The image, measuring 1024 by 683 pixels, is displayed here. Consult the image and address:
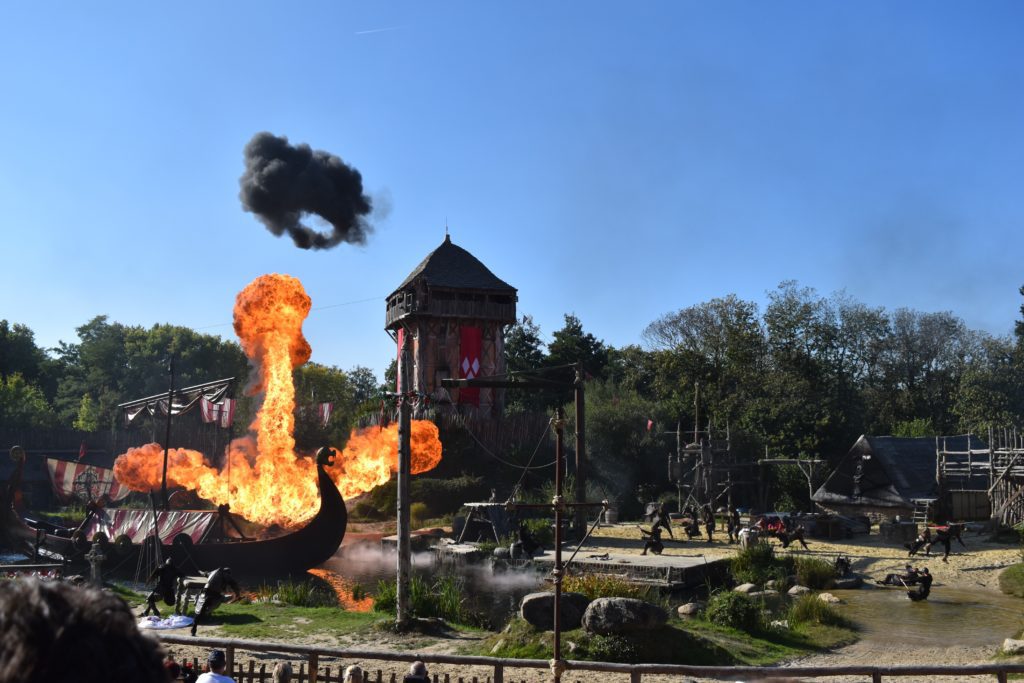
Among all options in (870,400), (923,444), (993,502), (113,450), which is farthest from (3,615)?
(870,400)

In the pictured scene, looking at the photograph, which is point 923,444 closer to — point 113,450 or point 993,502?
point 993,502

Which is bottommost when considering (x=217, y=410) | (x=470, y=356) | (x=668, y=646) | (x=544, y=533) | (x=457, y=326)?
(x=544, y=533)

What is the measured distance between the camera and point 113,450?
1964 inches

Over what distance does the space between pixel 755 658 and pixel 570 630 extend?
10.9 feet

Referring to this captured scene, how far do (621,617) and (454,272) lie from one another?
125 ft

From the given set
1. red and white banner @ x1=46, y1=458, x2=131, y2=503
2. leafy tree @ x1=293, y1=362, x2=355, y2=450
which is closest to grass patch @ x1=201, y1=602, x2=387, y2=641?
red and white banner @ x1=46, y1=458, x2=131, y2=503

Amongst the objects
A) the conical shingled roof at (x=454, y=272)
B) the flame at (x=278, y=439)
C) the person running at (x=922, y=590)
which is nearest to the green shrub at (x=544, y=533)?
the flame at (x=278, y=439)

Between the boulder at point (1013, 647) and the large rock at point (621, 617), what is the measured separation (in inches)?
230

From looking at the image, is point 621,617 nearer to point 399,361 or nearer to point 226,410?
point 399,361

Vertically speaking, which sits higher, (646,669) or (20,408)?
(20,408)

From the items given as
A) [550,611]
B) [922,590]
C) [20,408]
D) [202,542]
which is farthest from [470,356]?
[550,611]

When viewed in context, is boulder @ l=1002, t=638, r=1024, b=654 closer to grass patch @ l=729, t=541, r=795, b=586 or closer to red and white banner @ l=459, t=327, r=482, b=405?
grass patch @ l=729, t=541, r=795, b=586

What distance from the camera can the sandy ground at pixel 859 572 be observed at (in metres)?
12.5

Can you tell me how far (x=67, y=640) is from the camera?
1.48 m
